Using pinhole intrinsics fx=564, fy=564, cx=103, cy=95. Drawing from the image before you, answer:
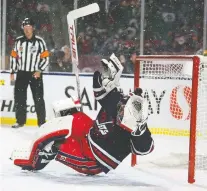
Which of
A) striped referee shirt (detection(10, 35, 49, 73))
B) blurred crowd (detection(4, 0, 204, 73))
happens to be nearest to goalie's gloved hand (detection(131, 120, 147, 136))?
striped referee shirt (detection(10, 35, 49, 73))

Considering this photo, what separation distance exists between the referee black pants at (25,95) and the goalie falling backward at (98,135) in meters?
2.17

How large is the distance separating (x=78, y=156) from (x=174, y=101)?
166cm

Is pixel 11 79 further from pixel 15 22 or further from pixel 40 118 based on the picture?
pixel 15 22

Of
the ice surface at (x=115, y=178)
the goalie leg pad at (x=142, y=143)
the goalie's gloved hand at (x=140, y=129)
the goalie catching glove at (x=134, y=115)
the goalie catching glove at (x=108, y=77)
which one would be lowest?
the ice surface at (x=115, y=178)

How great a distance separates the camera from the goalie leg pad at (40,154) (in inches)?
115

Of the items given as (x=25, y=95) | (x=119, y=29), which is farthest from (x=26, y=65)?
(x=119, y=29)

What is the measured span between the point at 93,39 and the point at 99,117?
395cm

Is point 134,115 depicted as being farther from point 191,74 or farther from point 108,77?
point 191,74

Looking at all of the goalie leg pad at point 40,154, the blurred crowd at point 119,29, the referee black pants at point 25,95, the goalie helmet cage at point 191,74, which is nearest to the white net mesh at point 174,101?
the goalie helmet cage at point 191,74

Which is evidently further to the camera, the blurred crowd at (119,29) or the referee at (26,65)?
the blurred crowd at (119,29)

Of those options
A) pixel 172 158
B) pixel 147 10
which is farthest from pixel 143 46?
pixel 172 158

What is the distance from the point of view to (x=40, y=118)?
208 inches

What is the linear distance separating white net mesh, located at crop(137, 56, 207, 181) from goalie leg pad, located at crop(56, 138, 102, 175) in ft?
2.07

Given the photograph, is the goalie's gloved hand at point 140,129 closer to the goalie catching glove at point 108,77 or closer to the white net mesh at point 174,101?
the goalie catching glove at point 108,77
